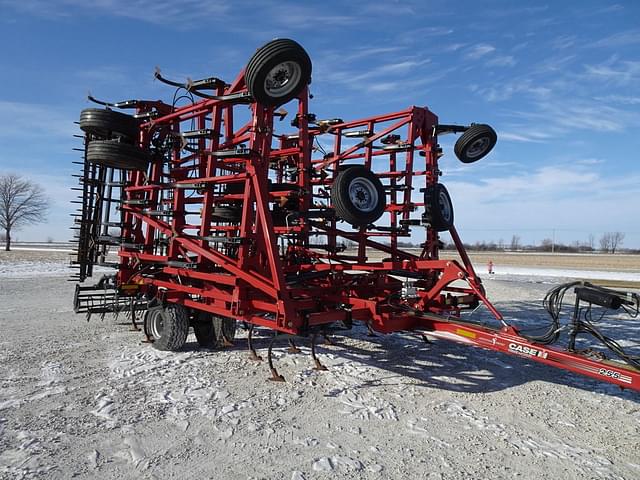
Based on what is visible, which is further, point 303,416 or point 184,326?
point 184,326

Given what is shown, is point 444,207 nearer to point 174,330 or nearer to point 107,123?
point 174,330

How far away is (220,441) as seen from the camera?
3.81m

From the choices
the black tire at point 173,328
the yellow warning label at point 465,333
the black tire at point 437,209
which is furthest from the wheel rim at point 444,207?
the black tire at point 173,328

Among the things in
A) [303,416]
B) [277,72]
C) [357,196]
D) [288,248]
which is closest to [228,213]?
[288,248]

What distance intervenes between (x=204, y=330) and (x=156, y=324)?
2.46ft

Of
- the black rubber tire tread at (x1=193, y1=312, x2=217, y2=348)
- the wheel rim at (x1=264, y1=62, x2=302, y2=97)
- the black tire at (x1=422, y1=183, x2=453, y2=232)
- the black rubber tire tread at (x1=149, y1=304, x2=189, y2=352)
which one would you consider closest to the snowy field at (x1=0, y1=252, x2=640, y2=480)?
the black rubber tire tread at (x1=149, y1=304, x2=189, y2=352)

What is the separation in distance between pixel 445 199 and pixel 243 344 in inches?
154

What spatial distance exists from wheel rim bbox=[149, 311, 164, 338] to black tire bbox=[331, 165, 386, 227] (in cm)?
324

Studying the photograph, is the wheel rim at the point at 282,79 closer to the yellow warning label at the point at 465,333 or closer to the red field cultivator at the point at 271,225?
the red field cultivator at the point at 271,225

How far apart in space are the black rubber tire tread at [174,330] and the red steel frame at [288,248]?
218 mm

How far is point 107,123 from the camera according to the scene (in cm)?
725

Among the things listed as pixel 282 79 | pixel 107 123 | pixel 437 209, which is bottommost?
pixel 437 209

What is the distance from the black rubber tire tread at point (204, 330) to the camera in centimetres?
707

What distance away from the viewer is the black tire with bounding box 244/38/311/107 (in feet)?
15.9
